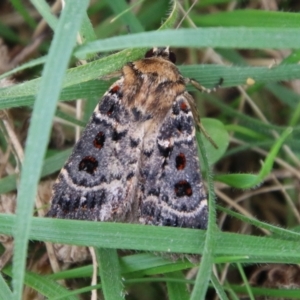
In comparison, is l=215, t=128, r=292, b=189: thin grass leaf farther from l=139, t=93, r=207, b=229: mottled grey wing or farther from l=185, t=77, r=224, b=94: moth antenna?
l=185, t=77, r=224, b=94: moth antenna

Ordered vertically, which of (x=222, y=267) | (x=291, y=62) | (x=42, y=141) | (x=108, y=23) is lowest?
(x=222, y=267)

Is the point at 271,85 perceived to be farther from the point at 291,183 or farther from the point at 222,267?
the point at 222,267

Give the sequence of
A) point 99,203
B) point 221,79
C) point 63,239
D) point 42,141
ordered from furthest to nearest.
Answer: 1. point 221,79
2. point 99,203
3. point 63,239
4. point 42,141

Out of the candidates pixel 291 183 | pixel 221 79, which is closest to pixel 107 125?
pixel 221 79

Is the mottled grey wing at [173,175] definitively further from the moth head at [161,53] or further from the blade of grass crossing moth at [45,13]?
the blade of grass crossing moth at [45,13]

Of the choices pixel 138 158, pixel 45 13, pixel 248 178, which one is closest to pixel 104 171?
pixel 138 158

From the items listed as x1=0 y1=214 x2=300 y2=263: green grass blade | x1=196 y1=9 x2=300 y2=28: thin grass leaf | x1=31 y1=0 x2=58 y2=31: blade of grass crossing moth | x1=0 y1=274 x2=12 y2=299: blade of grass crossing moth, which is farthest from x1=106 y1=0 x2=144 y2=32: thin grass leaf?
x1=0 y1=274 x2=12 y2=299: blade of grass crossing moth

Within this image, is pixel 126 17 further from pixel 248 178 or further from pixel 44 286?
pixel 44 286

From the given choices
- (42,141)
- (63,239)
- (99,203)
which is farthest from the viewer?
(99,203)
